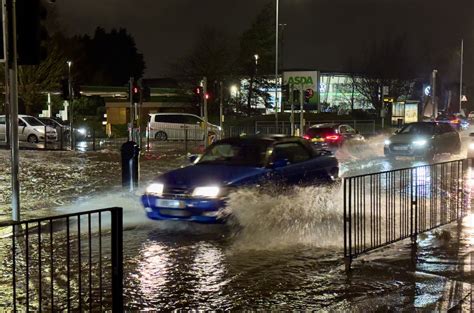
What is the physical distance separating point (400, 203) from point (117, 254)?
225 inches

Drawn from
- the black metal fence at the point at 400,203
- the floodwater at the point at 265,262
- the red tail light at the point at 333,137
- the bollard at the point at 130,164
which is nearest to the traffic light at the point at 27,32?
the floodwater at the point at 265,262

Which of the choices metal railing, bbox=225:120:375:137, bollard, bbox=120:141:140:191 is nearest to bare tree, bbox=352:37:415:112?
metal railing, bbox=225:120:375:137

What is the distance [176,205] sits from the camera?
1014 cm

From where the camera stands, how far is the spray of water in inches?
361

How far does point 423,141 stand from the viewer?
24375 millimetres

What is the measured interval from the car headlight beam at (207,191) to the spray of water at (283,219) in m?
0.24

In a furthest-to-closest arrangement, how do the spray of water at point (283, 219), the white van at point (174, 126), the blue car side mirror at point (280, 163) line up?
the white van at point (174, 126) → the blue car side mirror at point (280, 163) → the spray of water at point (283, 219)

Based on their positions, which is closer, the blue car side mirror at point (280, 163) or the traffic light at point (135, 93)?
the blue car side mirror at point (280, 163)

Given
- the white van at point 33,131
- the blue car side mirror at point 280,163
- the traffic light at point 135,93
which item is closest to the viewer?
the blue car side mirror at point 280,163

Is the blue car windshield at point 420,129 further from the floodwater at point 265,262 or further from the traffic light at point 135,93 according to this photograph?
the floodwater at point 265,262

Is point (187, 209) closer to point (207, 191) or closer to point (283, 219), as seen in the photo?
point (207, 191)

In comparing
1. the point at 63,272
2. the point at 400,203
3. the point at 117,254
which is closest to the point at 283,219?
the point at 400,203

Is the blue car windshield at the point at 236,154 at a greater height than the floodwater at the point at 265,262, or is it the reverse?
the blue car windshield at the point at 236,154

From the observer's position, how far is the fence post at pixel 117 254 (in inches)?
201
